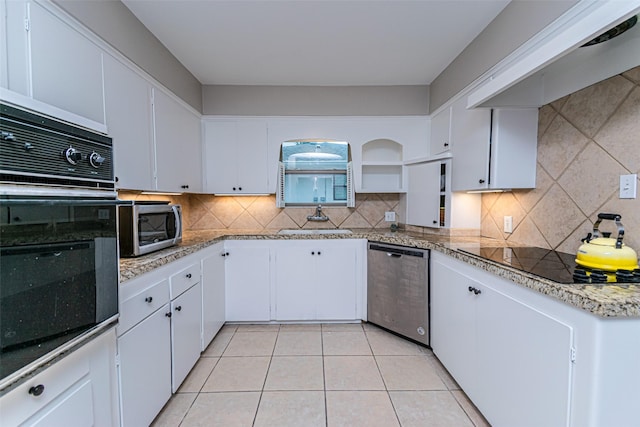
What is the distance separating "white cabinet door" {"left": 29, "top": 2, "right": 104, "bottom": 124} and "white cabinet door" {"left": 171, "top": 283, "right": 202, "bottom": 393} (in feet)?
3.78

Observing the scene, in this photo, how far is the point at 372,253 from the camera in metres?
2.52

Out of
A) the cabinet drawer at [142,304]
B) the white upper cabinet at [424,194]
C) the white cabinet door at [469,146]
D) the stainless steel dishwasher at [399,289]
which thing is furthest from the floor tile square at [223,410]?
the white cabinet door at [469,146]

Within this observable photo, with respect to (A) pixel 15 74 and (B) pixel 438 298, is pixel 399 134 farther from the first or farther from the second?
(A) pixel 15 74

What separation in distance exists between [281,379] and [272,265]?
38.9 inches

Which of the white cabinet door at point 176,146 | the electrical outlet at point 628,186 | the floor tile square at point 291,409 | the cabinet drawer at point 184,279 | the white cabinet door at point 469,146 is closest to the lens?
the electrical outlet at point 628,186

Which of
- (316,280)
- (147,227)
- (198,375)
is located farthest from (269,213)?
(198,375)

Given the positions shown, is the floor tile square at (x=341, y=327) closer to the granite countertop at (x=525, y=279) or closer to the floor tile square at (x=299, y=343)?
the floor tile square at (x=299, y=343)

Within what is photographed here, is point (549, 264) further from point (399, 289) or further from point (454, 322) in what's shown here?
point (399, 289)

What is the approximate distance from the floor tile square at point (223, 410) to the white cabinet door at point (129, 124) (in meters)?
1.39

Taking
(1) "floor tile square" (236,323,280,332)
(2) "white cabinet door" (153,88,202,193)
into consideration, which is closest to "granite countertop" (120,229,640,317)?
(2) "white cabinet door" (153,88,202,193)

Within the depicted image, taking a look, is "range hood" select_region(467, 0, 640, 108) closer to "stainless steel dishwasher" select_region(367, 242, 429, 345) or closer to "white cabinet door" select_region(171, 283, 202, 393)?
"stainless steel dishwasher" select_region(367, 242, 429, 345)

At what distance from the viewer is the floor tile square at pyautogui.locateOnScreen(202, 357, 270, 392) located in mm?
1795

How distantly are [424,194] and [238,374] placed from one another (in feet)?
7.10

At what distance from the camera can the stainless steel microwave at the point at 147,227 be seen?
1.53 m
